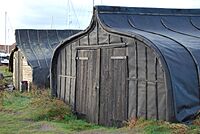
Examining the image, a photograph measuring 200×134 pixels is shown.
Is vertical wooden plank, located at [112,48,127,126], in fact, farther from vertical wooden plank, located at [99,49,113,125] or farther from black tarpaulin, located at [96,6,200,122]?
black tarpaulin, located at [96,6,200,122]

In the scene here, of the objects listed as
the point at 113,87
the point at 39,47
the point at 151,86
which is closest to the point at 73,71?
the point at 113,87

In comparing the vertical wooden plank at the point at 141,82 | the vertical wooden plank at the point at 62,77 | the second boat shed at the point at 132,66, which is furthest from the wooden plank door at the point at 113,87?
the vertical wooden plank at the point at 62,77

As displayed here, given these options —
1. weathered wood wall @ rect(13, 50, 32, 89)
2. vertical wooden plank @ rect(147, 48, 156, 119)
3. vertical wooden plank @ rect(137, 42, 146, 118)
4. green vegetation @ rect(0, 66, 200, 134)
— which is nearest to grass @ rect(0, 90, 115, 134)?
green vegetation @ rect(0, 66, 200, 134)

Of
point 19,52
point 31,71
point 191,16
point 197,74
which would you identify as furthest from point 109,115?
point 19,52

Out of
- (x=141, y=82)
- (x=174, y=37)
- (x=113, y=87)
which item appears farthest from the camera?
(x=113, y=87)

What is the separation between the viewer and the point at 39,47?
86.4 feet

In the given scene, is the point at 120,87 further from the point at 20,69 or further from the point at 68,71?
the point at 20,69

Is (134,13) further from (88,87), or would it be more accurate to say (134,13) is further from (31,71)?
(31,71)

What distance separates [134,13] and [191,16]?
2273 mm

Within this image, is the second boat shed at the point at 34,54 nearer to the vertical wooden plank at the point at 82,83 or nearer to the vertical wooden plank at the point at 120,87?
the vertical wooden plank at the point at 82,83

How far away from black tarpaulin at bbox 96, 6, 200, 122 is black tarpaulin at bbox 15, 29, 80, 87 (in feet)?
35.1

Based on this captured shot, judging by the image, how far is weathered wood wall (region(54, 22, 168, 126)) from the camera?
36.0ft

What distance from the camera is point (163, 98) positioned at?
10422mm

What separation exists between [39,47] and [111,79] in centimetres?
1397
